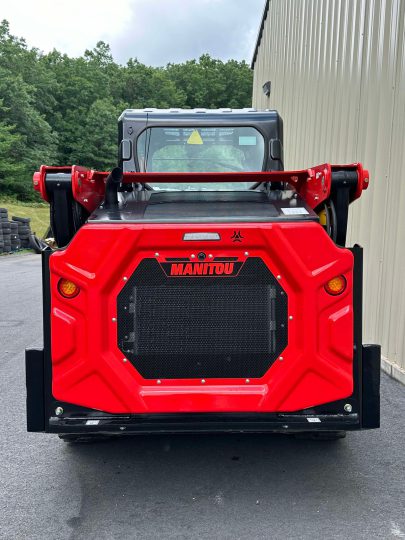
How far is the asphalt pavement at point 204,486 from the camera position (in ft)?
9.59

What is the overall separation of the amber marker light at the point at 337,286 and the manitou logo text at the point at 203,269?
519 millimetres


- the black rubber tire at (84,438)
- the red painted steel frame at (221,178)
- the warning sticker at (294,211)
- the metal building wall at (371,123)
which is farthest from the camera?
the metal building wall at (371,123)

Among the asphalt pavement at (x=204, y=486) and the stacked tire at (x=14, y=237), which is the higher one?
the asphalt pavement at (x=204, y=486)

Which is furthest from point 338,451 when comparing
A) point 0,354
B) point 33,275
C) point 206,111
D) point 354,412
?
point 33,275

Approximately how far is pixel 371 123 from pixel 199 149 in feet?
8.11

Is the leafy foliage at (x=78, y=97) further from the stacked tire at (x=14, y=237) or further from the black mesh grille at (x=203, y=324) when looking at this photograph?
the black mesh grille at (x=203, y=324)

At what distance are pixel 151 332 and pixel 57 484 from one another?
45.7 inches

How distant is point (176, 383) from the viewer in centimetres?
312

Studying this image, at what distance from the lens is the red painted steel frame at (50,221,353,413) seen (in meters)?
2.99

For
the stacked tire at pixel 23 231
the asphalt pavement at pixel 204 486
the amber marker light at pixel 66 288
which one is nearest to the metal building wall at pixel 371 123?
the asphalt pavement at pixel 204 486

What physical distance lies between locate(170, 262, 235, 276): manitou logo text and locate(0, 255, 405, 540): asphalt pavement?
4.24 ft

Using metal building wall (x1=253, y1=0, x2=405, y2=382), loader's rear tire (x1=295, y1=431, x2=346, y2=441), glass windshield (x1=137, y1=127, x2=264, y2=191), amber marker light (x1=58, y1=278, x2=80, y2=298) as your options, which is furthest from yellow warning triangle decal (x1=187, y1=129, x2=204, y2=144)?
loader's rear tire (x1=295, y1=431, x2=346, y2=441)

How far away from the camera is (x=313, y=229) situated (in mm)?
2996

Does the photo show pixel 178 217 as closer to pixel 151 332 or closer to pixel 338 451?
pixel 151 332
